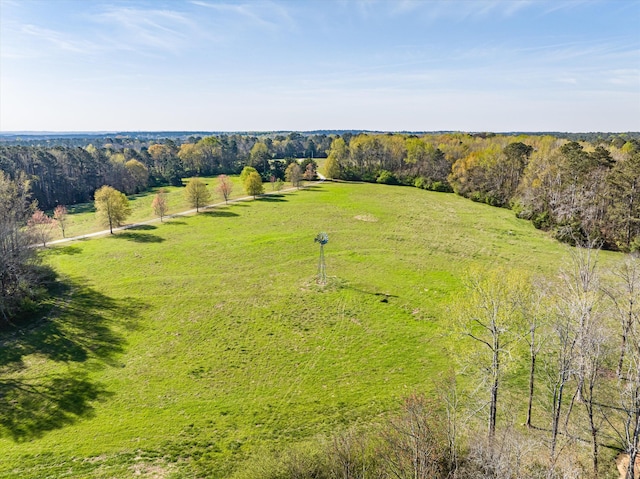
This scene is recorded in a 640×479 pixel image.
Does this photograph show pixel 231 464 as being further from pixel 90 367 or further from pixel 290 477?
pixel 90 367

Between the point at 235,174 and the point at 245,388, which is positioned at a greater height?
the point at 235,174

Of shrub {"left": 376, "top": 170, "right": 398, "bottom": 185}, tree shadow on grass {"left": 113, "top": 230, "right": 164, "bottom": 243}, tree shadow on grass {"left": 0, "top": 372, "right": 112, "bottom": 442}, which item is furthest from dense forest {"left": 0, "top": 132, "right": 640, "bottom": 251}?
tree shadow on grass {"left": 0, "top": 372, "right": 112, "bottom": 442}

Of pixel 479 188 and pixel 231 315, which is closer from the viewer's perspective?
pixel 231 315

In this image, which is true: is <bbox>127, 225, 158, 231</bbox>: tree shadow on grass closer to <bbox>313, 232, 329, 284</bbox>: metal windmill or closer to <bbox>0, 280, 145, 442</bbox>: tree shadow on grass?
<bbox>0, 280, 145, 442</bbox>: tree shadow on grass

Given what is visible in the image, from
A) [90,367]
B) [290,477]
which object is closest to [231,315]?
[90,367]

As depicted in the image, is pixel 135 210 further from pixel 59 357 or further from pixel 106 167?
pixel 59 357

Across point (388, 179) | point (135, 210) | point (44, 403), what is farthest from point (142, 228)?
point (388, 179)

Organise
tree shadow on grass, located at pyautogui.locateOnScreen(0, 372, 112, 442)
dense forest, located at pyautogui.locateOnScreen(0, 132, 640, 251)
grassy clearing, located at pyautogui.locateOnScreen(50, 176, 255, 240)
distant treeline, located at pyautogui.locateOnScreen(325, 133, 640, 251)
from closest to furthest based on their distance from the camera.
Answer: tree shadow on grass, located at pyautogui.locateOnScreen(0, 372, 112, 442)
distant treeline, located at pyautogui.locateOnScreen(325, 133, 640, 251)
dense forest, located at pyautogui.locateOnScreen(0, 132, 640, 251)
grassy clearing, located at pyautogui.locateOnScreen(50, 176, 255, 240)
